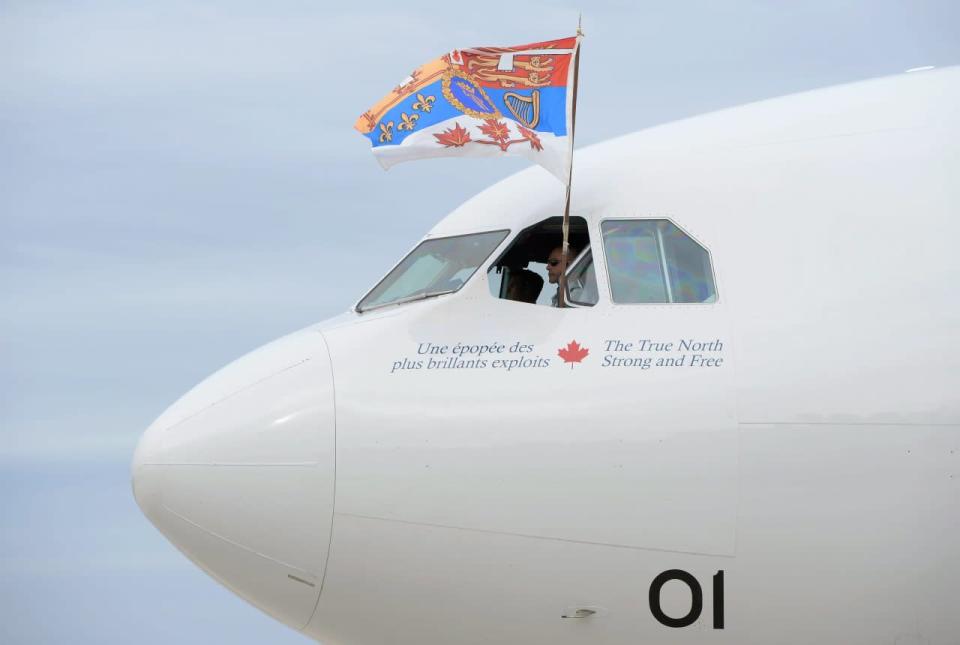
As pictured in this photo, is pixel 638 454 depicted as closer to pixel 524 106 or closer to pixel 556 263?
pixel 556 263

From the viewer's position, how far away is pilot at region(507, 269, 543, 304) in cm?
1276

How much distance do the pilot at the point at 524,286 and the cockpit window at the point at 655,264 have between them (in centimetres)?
75

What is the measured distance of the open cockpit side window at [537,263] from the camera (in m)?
12.6

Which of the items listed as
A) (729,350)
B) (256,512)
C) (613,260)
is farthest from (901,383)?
(256,512)

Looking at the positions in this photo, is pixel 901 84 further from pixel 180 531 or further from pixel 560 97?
pixel 180 531

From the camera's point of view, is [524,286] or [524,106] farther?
[524,106]

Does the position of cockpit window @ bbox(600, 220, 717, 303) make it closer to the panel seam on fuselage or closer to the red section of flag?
the red section of flag

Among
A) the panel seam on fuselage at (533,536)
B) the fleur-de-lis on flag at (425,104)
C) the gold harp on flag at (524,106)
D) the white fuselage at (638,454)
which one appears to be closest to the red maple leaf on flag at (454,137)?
the fleur-de-lis on flag at (425,104)

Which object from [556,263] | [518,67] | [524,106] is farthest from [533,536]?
[518,67]

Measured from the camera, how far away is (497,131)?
12703 millimetres

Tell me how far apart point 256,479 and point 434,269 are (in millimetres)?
2774

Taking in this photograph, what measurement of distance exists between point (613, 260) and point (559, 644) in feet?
11.2

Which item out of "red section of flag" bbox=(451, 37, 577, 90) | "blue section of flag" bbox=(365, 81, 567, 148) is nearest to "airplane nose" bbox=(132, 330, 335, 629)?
"blue section of flag" bbox=(365, 81, 567, 148)

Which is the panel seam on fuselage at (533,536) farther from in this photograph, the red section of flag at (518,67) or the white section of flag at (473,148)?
the red section of flag at (518,67)
